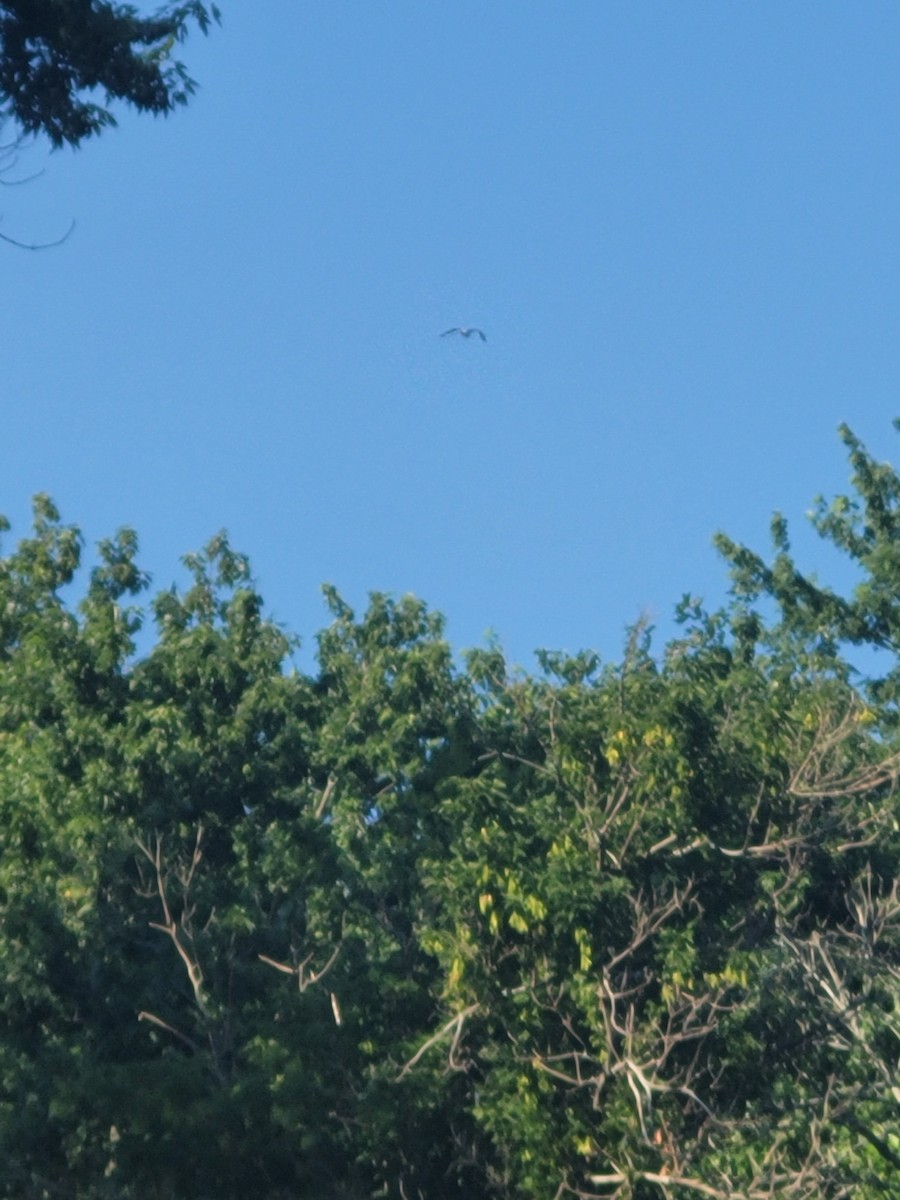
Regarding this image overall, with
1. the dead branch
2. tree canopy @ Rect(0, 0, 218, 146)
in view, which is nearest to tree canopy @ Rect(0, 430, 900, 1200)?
the dead branch

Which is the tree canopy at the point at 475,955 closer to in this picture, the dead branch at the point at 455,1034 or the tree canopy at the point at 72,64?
the dead branch at the point at 455,1034

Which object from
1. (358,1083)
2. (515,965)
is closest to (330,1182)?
(358,1083)

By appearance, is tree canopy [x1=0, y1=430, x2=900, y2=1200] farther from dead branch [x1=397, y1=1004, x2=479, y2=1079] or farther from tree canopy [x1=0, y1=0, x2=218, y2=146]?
tree canopy [x1=0, y1=0, x2=218, y2=146]

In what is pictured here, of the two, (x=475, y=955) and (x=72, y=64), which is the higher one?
(x=72, y=64)

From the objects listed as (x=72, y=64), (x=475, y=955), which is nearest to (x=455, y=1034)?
(x=475, y=955)

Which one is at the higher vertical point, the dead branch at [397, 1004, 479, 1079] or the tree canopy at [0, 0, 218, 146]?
the tree canopy at [0, 0, 218, 146]

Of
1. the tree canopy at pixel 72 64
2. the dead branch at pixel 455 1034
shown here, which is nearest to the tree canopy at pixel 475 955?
the dead branch at pixel 455 1034

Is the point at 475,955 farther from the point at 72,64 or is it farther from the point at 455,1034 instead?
the point at 72,64

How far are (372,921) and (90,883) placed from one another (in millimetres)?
3301

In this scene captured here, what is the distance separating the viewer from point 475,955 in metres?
13.9

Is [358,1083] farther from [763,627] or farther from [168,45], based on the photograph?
[763,627]

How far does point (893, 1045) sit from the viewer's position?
16547 millimetres

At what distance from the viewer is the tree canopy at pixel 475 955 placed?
1372 centimetres

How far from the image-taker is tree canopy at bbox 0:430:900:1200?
13.7 m
